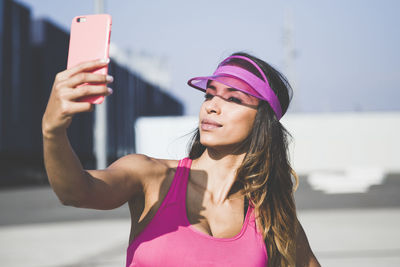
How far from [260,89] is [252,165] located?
1.34 feet

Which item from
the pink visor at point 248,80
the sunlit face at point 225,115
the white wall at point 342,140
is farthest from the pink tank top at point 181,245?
the white wall at point 342,140

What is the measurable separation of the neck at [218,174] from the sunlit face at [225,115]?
99 millimetres

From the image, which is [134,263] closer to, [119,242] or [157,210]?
[157,210]

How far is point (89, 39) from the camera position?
145 cm

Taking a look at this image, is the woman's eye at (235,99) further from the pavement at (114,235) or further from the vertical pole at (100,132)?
the vertical pole at (100,132)

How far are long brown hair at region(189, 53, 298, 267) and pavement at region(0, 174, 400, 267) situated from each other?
9.42 ft

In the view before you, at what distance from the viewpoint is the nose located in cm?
229

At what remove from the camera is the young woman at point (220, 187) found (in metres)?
1.92

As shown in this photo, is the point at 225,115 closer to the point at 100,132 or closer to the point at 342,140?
the point at 100,132

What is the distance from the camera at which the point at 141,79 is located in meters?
47.7

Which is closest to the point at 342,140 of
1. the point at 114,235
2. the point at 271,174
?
the point at 114,235

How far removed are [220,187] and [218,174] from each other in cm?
7

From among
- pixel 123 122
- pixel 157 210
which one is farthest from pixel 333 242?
pixel 123 122

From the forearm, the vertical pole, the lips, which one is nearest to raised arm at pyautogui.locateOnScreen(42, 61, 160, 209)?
the forearm
